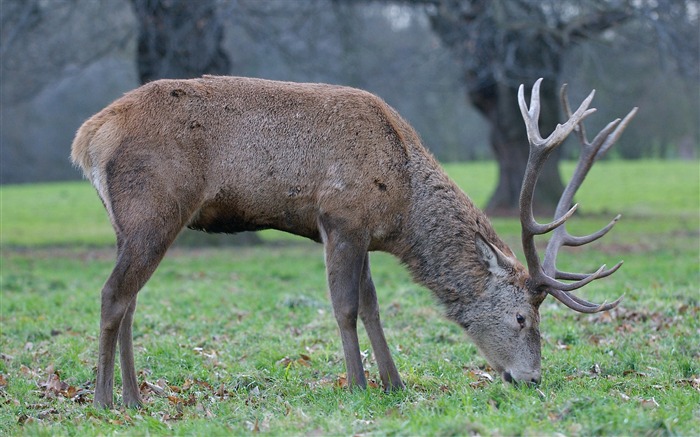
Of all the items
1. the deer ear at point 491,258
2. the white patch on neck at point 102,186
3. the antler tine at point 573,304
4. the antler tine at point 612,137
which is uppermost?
the antler tine at point 612,137

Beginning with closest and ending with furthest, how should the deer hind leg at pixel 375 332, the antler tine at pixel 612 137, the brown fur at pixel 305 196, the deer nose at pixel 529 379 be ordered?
the brown fur at pixel 305 196, the deer nose at pixel 529 379, the deer hind leg at pixel 375 332, the antler tine at pixel 612 137

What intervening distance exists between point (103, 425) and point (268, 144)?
2.28 m

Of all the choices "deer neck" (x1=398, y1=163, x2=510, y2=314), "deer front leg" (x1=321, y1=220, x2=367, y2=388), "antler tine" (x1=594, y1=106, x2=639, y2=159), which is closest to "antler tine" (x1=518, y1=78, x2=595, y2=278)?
"deer neck" (x1=398, y1=163, x2=510, y2=314)

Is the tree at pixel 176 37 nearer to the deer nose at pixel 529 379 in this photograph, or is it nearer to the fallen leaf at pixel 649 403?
the deer nose at pixel 529 379

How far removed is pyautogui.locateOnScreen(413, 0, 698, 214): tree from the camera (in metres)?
16.6

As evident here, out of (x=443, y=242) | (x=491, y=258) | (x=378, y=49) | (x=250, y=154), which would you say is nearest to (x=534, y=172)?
(x=491, y=258)

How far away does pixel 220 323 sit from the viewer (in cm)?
899

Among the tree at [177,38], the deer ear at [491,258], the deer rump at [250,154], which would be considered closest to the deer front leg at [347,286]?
the deer rump at [250,154]

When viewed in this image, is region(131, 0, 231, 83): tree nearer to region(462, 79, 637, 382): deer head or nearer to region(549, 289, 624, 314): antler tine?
region(462, 79, 637, 382): deer head

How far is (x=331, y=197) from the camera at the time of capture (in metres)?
6.52

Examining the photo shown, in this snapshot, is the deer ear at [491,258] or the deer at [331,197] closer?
the deer at [331,197]

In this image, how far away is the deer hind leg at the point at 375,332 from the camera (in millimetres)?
6605

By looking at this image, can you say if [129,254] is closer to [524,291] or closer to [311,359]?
[311,359]

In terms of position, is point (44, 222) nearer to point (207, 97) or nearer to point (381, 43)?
point (381, 43)
